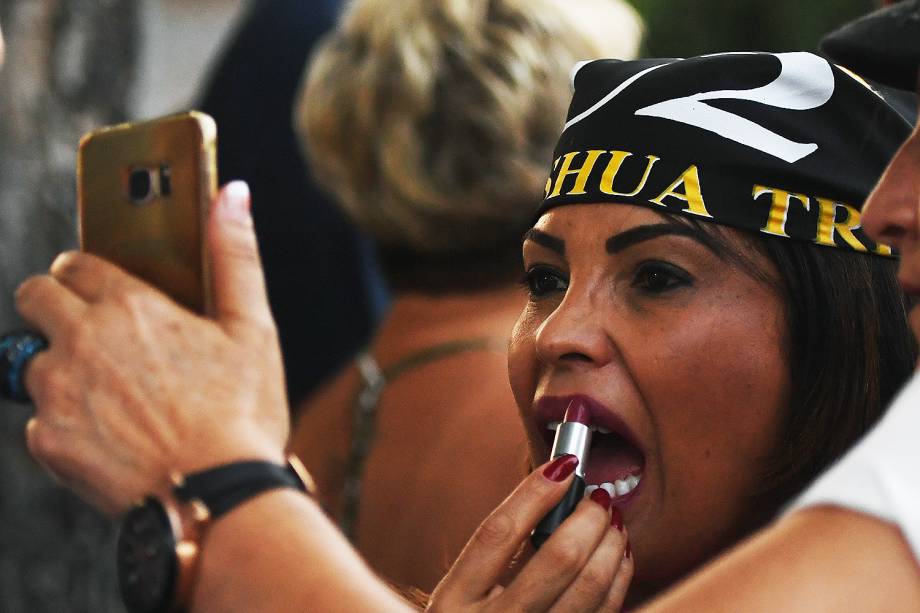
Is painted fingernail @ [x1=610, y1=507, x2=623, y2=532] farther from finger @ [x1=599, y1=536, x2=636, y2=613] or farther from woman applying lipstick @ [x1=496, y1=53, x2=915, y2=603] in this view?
woman applying lipstick @ [x1=496, y1=53, x2=915, y2=603]

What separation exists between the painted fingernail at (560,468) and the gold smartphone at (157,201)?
0.41 metres

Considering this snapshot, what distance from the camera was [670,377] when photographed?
1747 millimetres

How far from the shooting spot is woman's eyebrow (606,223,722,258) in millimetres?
1777

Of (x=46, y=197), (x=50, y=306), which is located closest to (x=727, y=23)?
(x=46, y=197)

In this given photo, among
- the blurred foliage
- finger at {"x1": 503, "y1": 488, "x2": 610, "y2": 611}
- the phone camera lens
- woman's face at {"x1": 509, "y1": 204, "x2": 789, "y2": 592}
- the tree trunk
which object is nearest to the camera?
finger at {"x1": 503, "y1": 488, "x2": 610, "y2": 611}

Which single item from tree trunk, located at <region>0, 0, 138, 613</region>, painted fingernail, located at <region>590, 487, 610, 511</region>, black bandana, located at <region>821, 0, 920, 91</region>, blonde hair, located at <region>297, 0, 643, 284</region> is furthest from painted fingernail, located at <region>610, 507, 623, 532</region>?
tree trunk, located at <region>0, 0, 138, 613</region>

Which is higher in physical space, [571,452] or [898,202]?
[898,202]

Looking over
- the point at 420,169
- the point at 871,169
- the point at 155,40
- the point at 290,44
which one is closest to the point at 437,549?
the point at 420,169

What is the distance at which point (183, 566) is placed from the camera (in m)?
1.45

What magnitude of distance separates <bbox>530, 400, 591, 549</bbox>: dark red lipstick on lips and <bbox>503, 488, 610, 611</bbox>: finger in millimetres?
39

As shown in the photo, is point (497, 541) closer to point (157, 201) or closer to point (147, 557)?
point (147, 557)

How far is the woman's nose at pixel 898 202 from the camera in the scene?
1294 millimetres

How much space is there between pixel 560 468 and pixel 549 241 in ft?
1.39

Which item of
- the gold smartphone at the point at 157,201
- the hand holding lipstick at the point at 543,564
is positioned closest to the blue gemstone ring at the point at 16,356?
the gold smartphone at the point at 157,201
